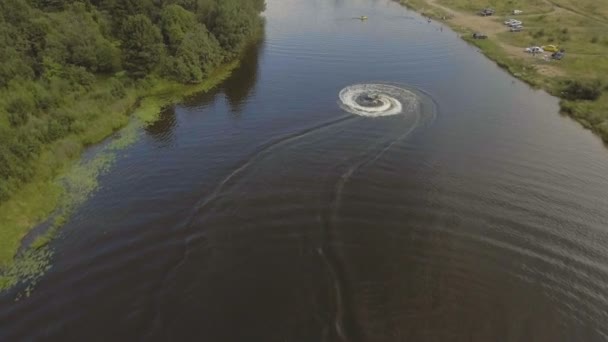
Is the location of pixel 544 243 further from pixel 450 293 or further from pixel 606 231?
pixel 450 293

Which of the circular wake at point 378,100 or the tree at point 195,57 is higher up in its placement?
the tree at point 195,57

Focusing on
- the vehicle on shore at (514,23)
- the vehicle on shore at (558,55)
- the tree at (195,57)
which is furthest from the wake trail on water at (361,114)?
the vehicle on shore at (514,23)

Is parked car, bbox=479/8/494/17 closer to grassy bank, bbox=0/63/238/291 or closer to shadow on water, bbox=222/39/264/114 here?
shadow on water, bbox=222/39/264/114

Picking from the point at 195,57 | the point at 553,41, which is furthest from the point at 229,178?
the point at 553,41

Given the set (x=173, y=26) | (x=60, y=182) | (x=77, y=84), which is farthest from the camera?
(x=173, y=26)

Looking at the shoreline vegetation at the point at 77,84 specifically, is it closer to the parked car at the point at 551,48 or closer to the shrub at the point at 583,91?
the shrub at the point at 583,91

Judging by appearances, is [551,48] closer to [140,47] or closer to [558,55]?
[558,55]
